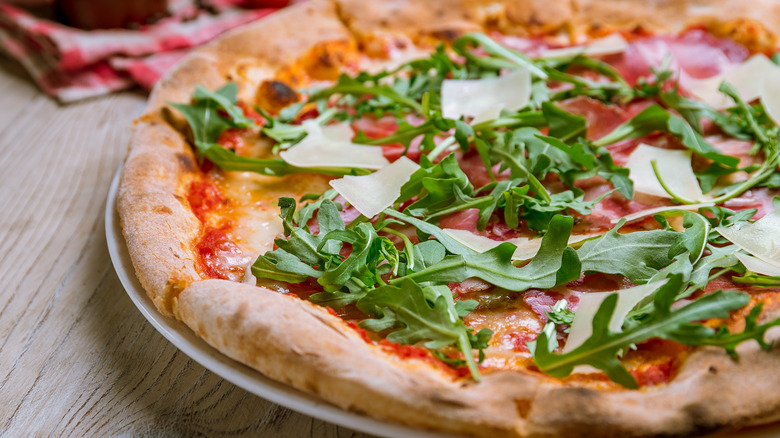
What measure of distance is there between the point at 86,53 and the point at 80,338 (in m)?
1.65

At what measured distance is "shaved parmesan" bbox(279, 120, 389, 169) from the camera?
2074 mm

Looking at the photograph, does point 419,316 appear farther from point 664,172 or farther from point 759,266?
point 664,172

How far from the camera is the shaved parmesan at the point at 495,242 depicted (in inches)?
67.1

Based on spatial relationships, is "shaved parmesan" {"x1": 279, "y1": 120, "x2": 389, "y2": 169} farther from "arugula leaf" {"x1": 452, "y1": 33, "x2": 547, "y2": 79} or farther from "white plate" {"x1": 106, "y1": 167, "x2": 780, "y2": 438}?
"arugula leaf" {"x1": 452, "y1": 33, "x2": 547, "y2": 79}

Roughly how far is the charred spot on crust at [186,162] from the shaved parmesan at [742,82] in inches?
66.4

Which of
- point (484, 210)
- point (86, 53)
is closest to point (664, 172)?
point (484, 210)

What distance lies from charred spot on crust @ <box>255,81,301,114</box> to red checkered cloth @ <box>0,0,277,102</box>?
716 mm

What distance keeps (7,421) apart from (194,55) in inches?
58.2

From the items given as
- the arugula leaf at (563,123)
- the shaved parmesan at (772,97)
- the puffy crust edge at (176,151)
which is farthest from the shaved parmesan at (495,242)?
the shaved parmesan at (772,97)

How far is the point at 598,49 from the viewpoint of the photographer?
8.84 ft

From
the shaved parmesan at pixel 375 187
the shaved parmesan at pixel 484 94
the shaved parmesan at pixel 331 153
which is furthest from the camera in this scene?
the shaved parmesan at pixel 484 94

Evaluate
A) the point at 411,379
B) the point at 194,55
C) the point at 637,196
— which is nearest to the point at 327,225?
the point at 411,379

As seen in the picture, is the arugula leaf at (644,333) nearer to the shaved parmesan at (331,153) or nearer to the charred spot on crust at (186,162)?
the shaved parmesan at (331,153)

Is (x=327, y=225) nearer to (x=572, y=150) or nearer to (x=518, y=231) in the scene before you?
(x=518, y=231)
